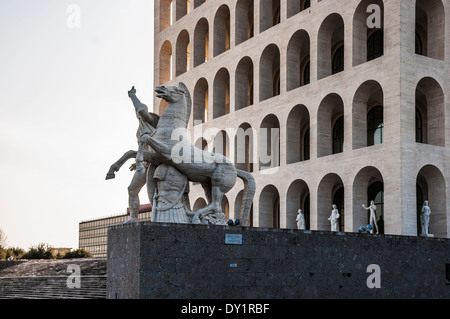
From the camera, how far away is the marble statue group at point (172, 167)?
1867cm

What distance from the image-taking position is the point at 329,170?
39.7 m

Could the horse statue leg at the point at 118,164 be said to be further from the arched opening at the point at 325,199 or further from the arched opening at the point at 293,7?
the arched opening at the point at 293,7

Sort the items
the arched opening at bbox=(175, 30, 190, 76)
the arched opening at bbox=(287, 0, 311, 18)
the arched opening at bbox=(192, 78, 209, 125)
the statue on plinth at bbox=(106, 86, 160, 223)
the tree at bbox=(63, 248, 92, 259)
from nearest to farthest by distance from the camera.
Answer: the statue on plinth at bbox=(106, 86, 160, 223) → the arched opening at bbox=(287, 0, 311, 18) → the arched opening at bbox=(192, 78, 209, 125) → the arched opening at bbox=(175, 30, 190, 76) → the tree at bbox=(63, 248, 92, 259)

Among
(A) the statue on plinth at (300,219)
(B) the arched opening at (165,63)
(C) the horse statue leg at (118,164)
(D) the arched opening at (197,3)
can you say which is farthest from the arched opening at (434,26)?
(B) the arched opening at (165,63)

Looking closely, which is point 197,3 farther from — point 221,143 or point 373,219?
point 373,219

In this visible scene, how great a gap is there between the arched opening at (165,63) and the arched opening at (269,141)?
14858 millimetres

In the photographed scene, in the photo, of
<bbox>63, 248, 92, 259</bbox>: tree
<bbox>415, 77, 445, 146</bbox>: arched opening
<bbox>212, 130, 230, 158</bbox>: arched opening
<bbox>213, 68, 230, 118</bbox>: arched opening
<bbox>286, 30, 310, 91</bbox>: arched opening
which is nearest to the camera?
<bbox>415, 77, 445, 146</bbox>: arched opening

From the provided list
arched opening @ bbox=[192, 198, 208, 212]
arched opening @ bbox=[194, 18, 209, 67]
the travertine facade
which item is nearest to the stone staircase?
the travertine facade

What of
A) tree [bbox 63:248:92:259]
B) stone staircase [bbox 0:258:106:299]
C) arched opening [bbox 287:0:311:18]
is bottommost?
stone staircase [bbox 0:258:106:299]

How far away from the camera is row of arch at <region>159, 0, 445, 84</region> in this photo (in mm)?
38312

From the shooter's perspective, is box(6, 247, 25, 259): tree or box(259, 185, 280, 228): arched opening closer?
box(259, 185, 280, 228): arched opening

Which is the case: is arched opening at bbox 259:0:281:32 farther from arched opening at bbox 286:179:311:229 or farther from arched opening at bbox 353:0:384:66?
arched opening at bbox 286:179:311:229

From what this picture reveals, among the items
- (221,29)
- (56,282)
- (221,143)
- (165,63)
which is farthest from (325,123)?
(165,63)

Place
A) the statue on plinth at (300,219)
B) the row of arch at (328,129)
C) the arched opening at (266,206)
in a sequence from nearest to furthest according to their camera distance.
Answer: the row of arch at (328,129), the statue on plinth at (300,219), the arched opening at (266,206)
